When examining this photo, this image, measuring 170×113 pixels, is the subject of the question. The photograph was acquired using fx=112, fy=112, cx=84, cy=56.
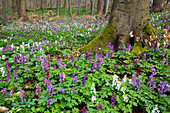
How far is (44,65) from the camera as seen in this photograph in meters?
3.36

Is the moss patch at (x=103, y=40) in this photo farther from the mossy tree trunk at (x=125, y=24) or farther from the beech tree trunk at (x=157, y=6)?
the beech tree trunk at (x=157, y=6)

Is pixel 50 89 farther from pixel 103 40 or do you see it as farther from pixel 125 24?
pixel 125 24

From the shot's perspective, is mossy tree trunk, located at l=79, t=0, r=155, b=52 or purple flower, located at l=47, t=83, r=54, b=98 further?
mossy tree trunk, located at l=79, t=0, r=155, b=52

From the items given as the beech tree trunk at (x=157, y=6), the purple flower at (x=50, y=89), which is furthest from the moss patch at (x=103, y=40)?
the beech tree trunk at (x=157, y=6)

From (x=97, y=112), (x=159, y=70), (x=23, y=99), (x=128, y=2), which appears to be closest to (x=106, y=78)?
(x=97, y=112)

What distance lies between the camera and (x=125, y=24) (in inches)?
173

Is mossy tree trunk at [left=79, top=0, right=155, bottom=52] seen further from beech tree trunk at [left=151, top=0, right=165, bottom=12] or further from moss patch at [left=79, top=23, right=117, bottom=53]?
beech tree trunk at [left=151, top=0, right=165, bottom=12]

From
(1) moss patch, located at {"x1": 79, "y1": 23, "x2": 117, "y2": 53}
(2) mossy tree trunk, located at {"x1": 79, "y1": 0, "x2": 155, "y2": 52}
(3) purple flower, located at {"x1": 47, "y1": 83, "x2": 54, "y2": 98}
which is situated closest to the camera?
(3) purple flower, located at {"x1": 47, "y1": 83, "x2": 54, "y2": 98}

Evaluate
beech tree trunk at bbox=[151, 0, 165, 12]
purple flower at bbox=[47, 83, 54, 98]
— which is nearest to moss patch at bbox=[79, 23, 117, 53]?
purple flower at bbox=[47, 83, 54, 98]

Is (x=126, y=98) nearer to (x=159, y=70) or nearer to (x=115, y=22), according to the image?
(x=159, y=70)

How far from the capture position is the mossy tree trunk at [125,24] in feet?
13.9

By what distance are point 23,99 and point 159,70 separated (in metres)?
3.73

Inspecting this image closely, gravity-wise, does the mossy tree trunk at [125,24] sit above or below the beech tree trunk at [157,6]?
below

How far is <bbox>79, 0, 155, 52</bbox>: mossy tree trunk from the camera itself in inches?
167
